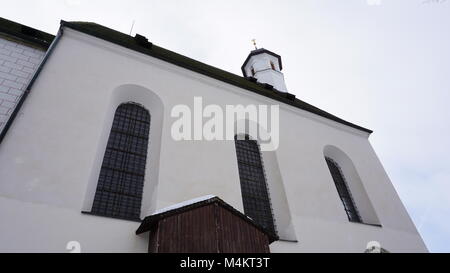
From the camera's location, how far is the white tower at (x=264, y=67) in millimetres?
17641

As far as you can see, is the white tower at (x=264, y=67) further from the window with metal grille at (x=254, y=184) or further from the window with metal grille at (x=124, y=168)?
the window with metal grille at (x=124, y=168)

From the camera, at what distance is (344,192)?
30.7ft

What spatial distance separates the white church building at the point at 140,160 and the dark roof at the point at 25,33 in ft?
0.11

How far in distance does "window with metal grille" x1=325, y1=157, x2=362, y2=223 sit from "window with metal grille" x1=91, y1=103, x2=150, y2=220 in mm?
6161

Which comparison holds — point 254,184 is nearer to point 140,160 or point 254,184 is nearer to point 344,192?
point 140,160

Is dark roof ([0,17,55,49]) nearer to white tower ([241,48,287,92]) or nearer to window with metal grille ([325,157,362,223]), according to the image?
window with metal grille ([325,157,362,223])

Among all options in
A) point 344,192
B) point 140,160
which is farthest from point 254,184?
point 344,192

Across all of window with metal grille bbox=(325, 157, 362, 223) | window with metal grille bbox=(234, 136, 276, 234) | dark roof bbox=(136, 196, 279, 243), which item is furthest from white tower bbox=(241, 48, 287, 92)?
dark roof bbox=(136, 196, 279, 243)

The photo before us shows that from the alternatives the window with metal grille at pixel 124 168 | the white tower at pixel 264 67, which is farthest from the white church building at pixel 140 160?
the white tower at pixel 264 67

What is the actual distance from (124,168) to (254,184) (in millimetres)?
3378

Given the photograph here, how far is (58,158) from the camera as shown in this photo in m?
5.24
